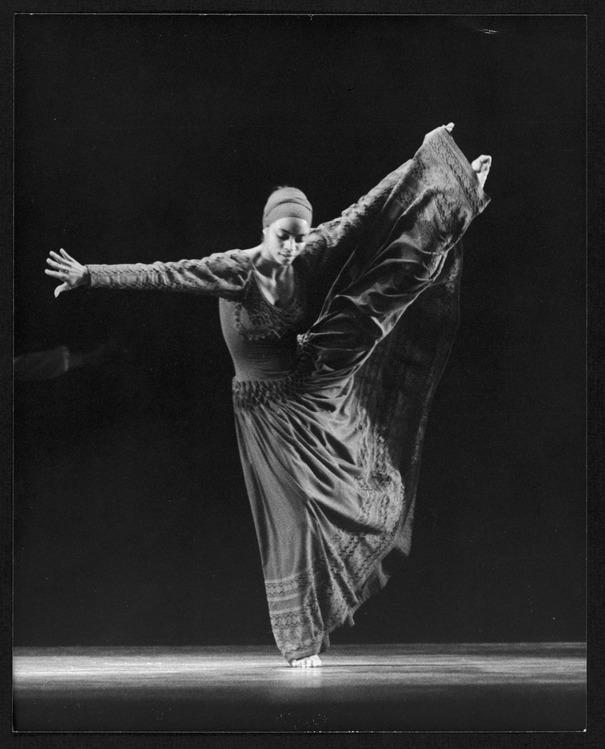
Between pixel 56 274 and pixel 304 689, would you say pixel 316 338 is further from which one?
pixel 304 689

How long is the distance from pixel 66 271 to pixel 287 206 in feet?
2.31

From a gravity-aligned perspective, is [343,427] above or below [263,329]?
below

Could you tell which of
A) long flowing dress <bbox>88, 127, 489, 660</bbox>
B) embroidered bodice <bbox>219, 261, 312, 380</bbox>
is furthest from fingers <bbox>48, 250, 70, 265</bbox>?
embroidered bodice <bbox>219, 261, 312, 380</bbox>

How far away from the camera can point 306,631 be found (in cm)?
359

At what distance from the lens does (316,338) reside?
360 centimetres

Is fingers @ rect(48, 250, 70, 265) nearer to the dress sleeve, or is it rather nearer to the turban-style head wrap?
the dress sleeve

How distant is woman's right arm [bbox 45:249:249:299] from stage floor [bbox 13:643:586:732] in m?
1.12

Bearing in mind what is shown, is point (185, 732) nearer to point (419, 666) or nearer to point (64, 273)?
point (419, 666)

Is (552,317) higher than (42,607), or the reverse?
(552,317)

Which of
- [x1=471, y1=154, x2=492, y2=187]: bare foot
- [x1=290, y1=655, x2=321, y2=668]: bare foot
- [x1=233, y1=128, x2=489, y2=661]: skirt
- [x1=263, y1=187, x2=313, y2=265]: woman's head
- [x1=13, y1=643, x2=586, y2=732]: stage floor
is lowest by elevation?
[x1=13, y1=643, x2=586, y2=732]: stage floor

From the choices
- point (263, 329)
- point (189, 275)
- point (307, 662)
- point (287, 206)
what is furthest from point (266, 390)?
point (307, 662)

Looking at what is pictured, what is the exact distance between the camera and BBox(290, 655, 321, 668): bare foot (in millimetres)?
3578

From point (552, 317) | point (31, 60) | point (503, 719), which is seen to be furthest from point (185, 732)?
point (31, 60)

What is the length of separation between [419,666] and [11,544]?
52.1 inches
